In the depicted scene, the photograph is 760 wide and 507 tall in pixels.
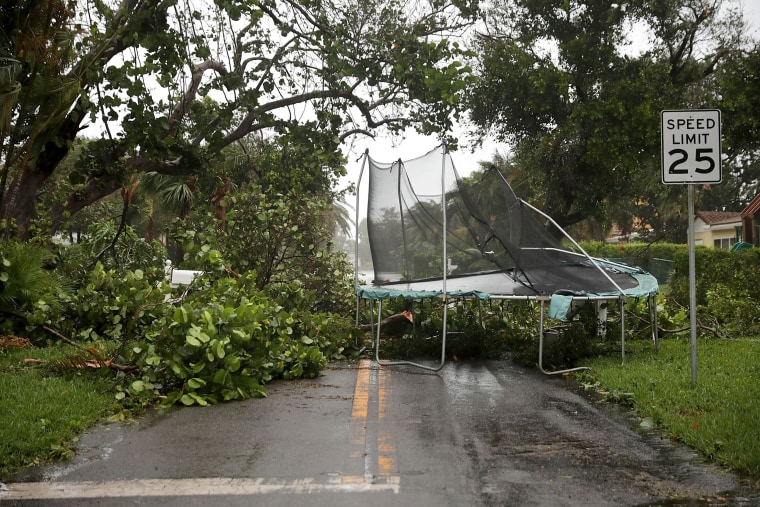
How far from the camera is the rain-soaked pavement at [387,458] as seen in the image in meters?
4.71

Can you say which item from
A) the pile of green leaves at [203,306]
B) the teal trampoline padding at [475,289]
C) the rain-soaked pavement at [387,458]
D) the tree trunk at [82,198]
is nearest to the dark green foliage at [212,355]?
the pile of green leaves at [203,306]

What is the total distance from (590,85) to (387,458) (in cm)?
2331

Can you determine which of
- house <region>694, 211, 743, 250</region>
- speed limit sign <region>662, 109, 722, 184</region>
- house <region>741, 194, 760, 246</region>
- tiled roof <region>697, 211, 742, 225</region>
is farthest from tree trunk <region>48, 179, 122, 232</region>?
tiled roof <region>697, 211, 742, 225</region>

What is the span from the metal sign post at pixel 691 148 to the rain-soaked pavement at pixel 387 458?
2416mm

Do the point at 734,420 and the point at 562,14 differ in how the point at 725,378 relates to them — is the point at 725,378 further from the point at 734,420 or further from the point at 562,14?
the point at 562,14

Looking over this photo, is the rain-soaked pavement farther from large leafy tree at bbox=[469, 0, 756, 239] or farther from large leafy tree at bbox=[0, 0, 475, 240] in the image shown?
large leafy tree at bbox=[469, 0, 756, 239]

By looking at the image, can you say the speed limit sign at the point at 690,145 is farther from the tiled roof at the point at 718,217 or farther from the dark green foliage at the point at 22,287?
the tiled roof at the point at 718,217

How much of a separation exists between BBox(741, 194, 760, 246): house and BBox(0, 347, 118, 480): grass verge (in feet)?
126

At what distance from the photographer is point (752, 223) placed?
42.0 m

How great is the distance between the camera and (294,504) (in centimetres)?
459

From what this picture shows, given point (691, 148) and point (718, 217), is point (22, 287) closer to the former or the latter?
point (691, 148)

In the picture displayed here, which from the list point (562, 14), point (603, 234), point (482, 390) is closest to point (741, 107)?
point (562, 14)

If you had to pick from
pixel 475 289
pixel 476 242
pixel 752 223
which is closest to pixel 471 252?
pixel 476 242

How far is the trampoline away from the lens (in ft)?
31.9
